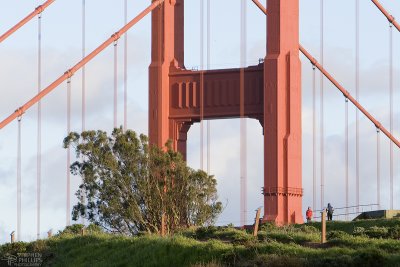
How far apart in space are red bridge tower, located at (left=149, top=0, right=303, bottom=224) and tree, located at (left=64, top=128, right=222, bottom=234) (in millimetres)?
2929

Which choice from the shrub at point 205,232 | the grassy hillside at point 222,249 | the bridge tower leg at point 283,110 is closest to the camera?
the grassy hillside at point 222,249

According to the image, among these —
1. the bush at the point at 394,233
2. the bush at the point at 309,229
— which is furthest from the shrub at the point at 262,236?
the bush at the point at 309,229

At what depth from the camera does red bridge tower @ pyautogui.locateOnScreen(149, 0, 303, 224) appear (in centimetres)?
6706

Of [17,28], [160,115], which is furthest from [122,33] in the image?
[17,28]

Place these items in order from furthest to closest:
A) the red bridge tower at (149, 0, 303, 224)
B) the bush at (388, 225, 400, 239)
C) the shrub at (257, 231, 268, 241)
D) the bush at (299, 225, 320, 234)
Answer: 1. the red bridge tower at (149, 0, 303, 224)
2. the bush at (299, 225, 320, 234)
3. the bush at (388, 225, 400, 239)
4. the shrub at (257, 231, 268, 241)

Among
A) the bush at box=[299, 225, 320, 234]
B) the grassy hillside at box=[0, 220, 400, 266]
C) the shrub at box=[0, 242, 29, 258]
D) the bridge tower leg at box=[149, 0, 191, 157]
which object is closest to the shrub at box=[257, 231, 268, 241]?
the grassy hillside at box=[0, 220, 400, 266]

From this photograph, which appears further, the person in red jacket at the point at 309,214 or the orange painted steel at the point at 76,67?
the person in red jacket at the point at 309,214

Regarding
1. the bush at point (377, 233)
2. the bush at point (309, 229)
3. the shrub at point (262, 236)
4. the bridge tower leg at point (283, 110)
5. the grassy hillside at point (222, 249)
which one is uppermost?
the bridge tower leg at point (283, 110)

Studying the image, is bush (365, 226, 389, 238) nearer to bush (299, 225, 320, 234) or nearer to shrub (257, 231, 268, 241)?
shrub (257, 231, 268, 241)

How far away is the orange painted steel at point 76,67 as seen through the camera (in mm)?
58062

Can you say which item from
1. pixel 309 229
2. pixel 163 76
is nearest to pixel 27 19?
pixel 163 76

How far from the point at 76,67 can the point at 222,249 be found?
77.5 ft

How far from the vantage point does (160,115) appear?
71.2m

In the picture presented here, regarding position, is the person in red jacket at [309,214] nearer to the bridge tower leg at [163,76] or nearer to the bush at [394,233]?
the bridge tower leg at [163,76]
